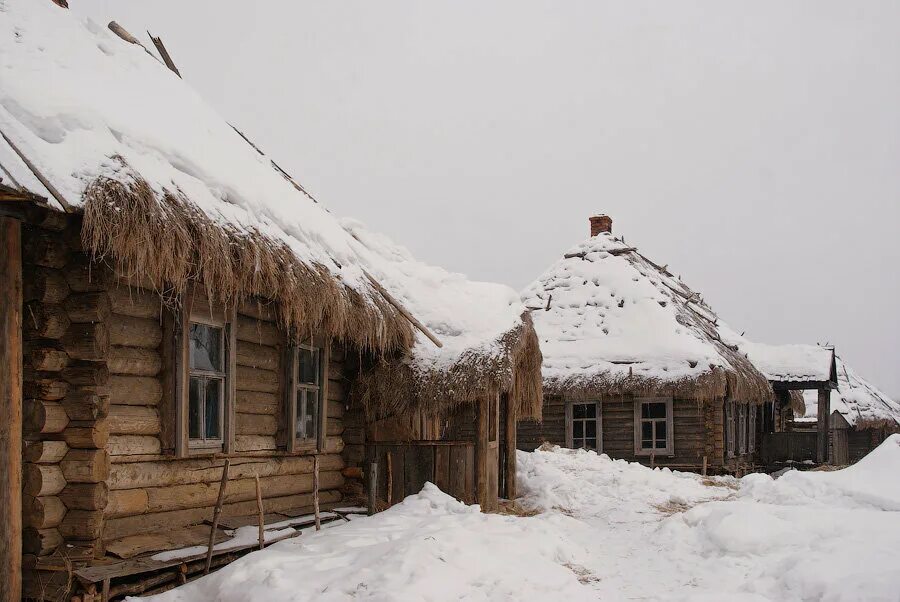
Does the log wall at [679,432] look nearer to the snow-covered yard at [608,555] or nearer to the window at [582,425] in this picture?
the window at [582,425]

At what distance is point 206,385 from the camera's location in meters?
8.17

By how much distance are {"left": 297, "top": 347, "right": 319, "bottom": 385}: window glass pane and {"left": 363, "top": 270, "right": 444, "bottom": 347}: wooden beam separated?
107cm

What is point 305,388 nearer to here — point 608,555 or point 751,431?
point 608,555

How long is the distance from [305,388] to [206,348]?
200 cm

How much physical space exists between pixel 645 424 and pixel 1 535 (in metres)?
16.1

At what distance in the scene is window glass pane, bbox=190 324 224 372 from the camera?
316 inches

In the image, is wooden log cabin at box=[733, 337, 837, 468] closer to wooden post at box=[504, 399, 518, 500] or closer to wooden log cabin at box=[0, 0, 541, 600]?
wooden post at box=[504, 399, 518, 500]

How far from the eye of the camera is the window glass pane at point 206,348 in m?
8.02

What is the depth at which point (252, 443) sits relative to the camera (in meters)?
8.95

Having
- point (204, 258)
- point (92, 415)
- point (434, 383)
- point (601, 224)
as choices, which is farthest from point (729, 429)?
point (92, 415)

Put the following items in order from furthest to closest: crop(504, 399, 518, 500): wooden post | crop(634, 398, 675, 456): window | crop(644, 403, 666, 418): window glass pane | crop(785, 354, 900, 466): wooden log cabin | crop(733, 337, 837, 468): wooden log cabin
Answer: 1. crop(785, 354, 900, 466): wooden log cabin
2. crop(733, 337, 837, 468): wooden log cabin
3. crop(644, 403, 666, 418): window glass pane
4. crop(634, 398, 675, 456): window
5. crop(504, 399, 518, 500): wooden post

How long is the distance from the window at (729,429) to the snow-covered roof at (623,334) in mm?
527

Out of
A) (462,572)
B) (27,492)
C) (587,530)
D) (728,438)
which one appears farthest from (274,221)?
(728,438)

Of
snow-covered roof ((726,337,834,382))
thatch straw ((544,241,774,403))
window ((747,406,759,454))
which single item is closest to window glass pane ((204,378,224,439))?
thatch straw ((544,241,774,403))
